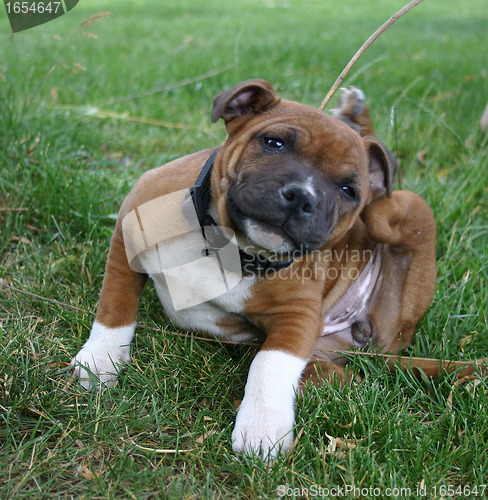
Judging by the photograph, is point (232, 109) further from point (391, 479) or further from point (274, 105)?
point (391, 479)

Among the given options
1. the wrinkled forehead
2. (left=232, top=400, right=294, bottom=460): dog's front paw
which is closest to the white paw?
the wrinkled forehead

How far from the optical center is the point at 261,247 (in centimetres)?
262

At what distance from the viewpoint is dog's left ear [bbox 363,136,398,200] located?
9.96 ft

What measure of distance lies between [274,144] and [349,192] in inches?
18.1

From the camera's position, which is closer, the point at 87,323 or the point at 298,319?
the point at 298,319

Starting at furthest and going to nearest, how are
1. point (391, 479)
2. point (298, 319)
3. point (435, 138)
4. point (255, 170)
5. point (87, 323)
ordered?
1. point (435, 138)
2. point (87, 323)
3. point (298, 319)
4. point (255, 170)
5. point (391, 479)

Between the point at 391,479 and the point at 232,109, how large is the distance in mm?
1831

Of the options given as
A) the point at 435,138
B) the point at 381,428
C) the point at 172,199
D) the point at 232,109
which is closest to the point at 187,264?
the point at 172,199

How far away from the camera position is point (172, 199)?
115 inches

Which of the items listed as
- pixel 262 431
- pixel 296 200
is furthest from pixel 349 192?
pixel 262 431

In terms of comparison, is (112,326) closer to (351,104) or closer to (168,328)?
(168,328)

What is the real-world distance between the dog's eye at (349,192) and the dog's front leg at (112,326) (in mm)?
1131

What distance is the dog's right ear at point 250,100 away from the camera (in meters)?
2.81

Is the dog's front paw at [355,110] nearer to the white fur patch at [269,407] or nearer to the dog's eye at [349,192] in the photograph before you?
the dog's eye at [349,192]
